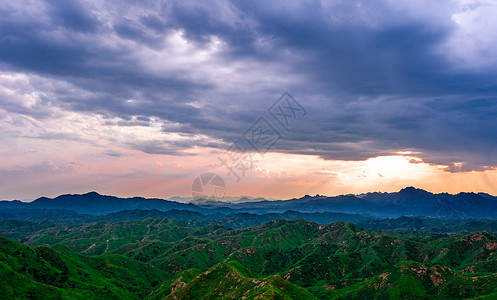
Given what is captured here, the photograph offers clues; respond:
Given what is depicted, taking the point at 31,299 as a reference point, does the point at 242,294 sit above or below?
below


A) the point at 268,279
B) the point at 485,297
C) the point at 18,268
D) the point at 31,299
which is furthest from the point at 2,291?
the point at 485,297

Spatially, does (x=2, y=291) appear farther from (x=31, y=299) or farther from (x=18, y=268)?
(x=18, y=268)

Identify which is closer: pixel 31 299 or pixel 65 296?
pixel 31 299

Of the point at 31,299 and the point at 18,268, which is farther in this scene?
the point at 18,268

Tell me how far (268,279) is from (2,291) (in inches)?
5830

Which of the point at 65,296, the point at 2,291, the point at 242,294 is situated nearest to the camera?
the point at 2,291

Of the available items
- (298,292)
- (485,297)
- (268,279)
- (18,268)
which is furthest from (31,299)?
(485,297)

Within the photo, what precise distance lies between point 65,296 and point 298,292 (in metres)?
143

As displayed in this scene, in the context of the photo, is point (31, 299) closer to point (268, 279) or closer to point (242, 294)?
point (242, 294)

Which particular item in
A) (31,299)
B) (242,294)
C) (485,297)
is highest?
(31,299)

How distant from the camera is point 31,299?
531 ft

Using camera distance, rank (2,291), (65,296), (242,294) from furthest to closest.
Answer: (242,294), (65,296), (2,291)

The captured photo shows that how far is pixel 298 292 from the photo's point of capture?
195 m

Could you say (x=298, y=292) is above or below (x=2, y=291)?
below
